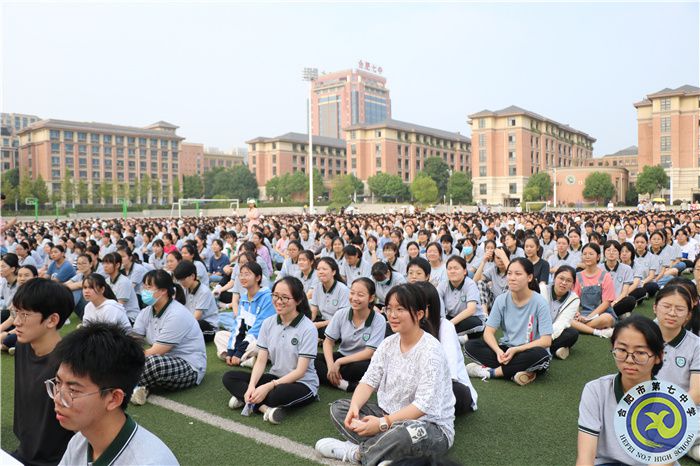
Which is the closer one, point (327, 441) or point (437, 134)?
point (327, 441)

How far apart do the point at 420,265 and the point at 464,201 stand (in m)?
56.2

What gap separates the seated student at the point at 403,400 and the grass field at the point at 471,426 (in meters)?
0.33

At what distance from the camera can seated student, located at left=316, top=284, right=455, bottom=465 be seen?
9.41ft

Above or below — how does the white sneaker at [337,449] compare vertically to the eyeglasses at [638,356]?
below

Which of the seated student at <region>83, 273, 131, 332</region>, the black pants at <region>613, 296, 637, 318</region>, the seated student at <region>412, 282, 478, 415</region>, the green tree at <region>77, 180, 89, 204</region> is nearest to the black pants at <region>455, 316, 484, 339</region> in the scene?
the seated student at <region>412, 282, 478, 415</region>

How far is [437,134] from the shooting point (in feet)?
252

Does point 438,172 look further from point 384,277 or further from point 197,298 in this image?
point 197,298

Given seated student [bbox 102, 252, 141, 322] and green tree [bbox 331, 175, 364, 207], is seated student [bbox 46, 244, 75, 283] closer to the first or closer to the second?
seated student [bbox 102, 252, 141, 322]

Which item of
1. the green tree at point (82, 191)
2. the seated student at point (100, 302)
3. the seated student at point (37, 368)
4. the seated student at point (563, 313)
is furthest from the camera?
the green tree at point (82, 191)

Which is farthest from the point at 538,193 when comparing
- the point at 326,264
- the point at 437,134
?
the point at 326,264

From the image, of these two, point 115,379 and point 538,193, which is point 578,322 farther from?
A: point 538,193

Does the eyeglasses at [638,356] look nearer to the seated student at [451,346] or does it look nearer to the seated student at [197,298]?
the seated student at [451,346]

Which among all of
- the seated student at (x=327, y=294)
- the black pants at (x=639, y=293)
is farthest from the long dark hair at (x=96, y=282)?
the black pants at (x=639, y=293)

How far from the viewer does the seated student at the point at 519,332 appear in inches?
170
